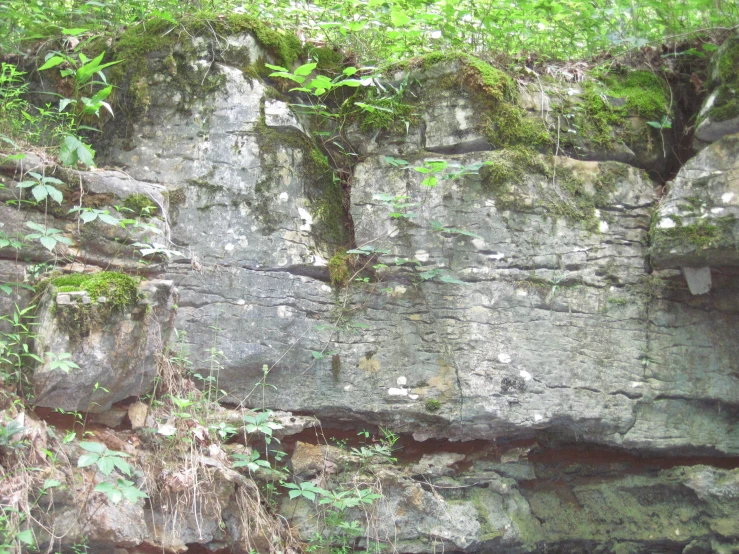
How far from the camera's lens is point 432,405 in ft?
13.2

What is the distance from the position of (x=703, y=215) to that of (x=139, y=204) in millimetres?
3432

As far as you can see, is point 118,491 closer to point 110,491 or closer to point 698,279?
point 110,491

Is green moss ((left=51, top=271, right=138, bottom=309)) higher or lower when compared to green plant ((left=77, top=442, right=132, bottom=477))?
higher

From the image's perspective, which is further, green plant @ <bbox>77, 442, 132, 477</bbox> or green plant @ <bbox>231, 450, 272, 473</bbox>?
green plant @ <bbox>231, 450, 272, 473</bbox>

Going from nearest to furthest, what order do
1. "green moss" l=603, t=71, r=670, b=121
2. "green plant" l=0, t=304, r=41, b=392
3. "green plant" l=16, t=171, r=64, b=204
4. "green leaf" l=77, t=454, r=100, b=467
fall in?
"green leaf" l=77, t=454, r=100, b=467 → "green plant" l=0, t=304, r=41, b=392 → "green plant" l=16, t=171, r=64, b=204 → "green moss" l=603, t=71, r=670, b=121

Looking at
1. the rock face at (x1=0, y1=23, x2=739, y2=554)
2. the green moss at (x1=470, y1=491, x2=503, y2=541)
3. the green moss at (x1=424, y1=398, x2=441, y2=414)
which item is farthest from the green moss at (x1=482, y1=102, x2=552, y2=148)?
the green moss at (x1=470, y1=491, x2=503, y2=541)

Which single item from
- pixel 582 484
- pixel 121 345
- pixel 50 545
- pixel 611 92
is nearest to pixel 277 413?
pixel 121 345

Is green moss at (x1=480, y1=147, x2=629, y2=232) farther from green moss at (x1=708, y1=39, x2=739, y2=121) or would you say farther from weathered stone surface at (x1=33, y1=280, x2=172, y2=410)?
weathered stone surface at (x1=33, y1=280, x2=172, y2=410)

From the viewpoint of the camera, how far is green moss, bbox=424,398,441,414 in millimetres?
4023

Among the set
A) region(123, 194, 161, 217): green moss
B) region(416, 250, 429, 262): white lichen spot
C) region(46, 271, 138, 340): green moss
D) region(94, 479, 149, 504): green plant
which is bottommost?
region(94, 479, 149, 504): green plant

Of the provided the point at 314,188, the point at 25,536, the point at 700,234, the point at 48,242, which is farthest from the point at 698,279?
the point at 25,536

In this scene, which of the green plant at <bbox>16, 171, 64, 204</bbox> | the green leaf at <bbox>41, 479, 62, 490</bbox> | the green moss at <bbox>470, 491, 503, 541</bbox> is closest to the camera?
the green leaf at <bbox>41, 479, 62, 490</bbox>

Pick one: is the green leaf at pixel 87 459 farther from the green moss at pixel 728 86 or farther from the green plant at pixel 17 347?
the green moss at pixel 728 86

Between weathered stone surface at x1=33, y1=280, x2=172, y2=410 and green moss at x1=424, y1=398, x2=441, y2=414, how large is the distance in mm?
1668
